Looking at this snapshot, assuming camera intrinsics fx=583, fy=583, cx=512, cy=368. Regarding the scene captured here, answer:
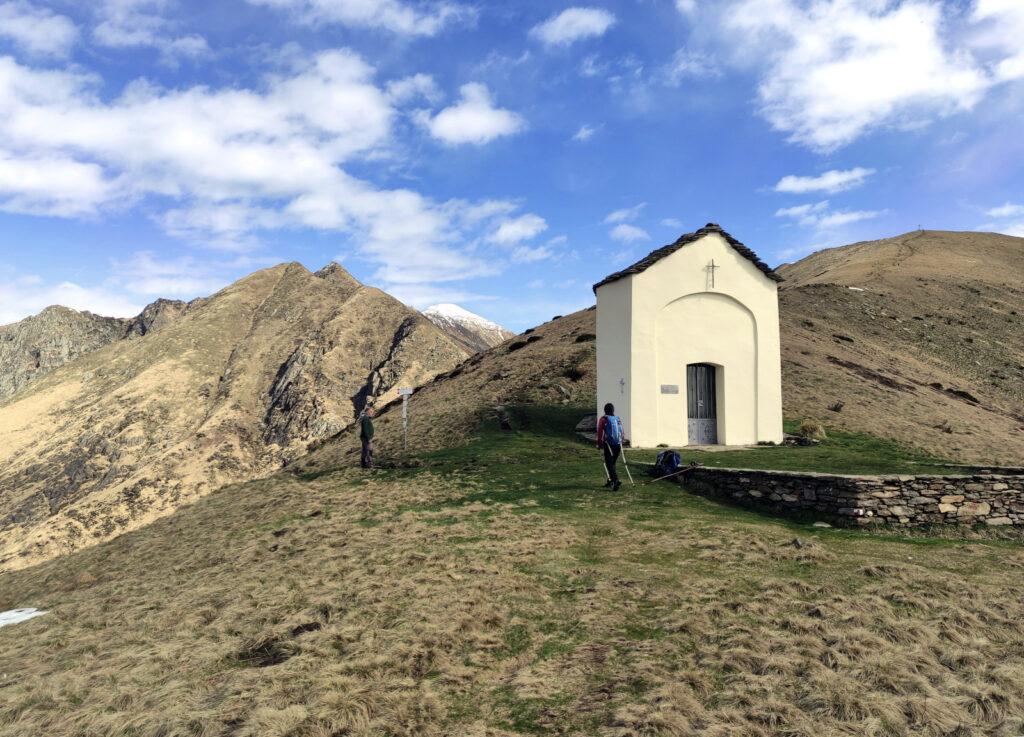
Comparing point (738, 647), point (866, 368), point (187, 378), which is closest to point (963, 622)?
point (738, 647)

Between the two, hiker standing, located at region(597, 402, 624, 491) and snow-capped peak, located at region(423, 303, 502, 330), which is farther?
snow-capped peak, located at region(423, 303, 502, 330)

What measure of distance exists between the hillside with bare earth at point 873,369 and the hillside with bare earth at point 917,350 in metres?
0.13

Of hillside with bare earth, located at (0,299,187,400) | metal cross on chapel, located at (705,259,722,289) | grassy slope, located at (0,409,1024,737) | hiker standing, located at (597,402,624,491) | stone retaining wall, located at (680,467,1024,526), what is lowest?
grassy slope, located at (0,409,1024,737)

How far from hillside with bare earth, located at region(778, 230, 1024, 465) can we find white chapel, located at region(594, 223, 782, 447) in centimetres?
585

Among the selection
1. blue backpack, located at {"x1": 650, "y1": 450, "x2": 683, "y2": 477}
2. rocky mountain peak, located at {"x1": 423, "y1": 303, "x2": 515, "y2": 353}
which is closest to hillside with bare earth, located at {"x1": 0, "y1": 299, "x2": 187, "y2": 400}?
rocky mountain peak, located at {"x1": 423, "y1": 303, "x2": 515, "y2": 353}

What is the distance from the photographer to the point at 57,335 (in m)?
108

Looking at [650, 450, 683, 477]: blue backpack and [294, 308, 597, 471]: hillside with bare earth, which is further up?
[294, 308, 597, 471]: hillside with bare earth

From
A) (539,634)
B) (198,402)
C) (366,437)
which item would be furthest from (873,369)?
(198,402)

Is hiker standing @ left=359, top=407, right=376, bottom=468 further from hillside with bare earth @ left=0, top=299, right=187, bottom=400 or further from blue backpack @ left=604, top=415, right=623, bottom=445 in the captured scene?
hillside with bare earth @ left=0, top=299, right=187, bottom=400

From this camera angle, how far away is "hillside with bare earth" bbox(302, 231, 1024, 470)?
25.7 m

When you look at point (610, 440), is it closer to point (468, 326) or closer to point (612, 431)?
point (612, 431)

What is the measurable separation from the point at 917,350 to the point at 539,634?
49155 millimetres

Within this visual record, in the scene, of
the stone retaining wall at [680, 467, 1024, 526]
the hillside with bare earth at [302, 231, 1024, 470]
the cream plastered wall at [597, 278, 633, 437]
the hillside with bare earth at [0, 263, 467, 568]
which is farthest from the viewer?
the hillside with bare earth at [0, 263, 467, 568]

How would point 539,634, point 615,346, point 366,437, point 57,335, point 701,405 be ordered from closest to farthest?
point 539,634
point 366,437
point 615,346
point 701,405
point 57,335
